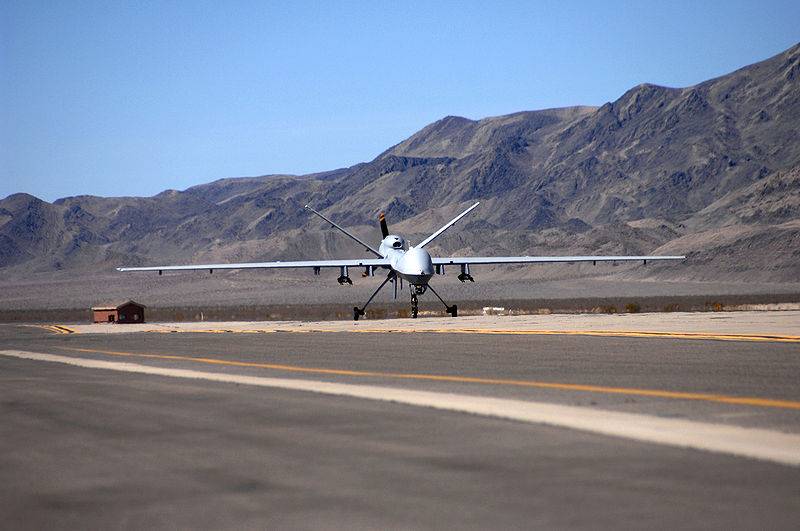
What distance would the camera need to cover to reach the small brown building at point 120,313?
78.3 metres

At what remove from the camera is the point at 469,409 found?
14289 mm

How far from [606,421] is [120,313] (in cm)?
6939

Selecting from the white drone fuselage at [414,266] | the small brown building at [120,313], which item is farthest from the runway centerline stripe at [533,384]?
the small brown building at [120,313]

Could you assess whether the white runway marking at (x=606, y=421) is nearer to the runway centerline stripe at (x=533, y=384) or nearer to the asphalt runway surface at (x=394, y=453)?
the asphalt runway surface at (x=394, y=453)

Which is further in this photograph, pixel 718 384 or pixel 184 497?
pixel 718 384

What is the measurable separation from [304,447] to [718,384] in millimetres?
7948

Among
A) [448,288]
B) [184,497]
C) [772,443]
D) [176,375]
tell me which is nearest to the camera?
[184,497]

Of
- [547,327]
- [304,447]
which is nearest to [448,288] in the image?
[547,327]

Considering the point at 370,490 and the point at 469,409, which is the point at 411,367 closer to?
the point at 469,409

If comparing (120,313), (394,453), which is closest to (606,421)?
(394,453)

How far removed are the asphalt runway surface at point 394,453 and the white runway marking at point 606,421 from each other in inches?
8.3

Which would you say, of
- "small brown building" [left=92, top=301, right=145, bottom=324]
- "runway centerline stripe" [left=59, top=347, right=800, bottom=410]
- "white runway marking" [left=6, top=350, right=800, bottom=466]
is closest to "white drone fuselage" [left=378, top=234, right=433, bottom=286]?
"small brown building" [left=92, top=301, right=145, bottom=324]

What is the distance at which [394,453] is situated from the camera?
34.7ft

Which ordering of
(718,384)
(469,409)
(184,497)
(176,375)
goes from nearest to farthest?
(184,497), (469,409), (718,384), (176,375)
